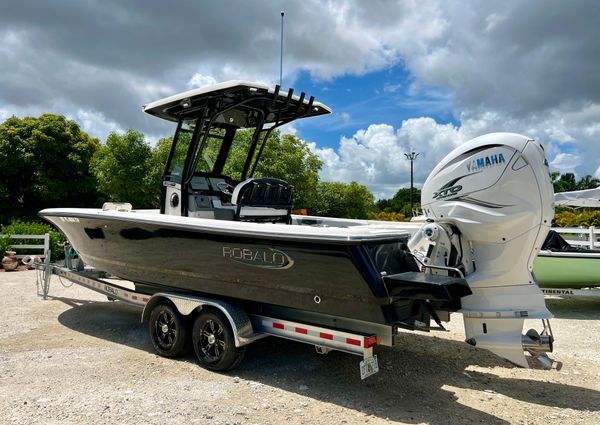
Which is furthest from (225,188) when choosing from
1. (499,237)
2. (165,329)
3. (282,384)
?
(499,237)

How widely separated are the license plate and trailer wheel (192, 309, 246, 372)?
1.27 meters

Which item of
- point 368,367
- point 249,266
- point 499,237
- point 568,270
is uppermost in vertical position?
point 499,237

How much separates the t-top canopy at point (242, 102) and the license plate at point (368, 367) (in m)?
3.08

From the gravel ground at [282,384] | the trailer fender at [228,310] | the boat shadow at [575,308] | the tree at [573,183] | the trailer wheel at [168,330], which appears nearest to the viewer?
the gravel ground at [282,384]

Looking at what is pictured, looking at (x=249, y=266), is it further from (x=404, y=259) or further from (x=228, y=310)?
(x=404, y=259)

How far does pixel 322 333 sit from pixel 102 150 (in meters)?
21.3

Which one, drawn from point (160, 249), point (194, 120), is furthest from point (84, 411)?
point (194, 120)

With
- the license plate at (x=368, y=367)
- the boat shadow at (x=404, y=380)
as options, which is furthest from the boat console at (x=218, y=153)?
the license plate at (x=368, y=367)

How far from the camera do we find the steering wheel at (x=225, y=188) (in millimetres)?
6180

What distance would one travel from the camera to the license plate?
3.85m

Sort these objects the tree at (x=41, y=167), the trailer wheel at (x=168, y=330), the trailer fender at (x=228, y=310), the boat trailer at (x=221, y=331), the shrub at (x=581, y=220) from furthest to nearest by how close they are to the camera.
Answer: the tree at (x=41, y=167) → the shrub at (x=581, y=220) → the trailer wheel at (x=168, y=330) → the trailer fender at (x=228, y=310) → the boat trailer at (x=221, y=331)

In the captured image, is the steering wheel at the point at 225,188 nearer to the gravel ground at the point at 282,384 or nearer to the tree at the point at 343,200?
the gravel ground at the point at 282,384

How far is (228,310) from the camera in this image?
4539mm

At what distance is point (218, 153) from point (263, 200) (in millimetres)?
1082
